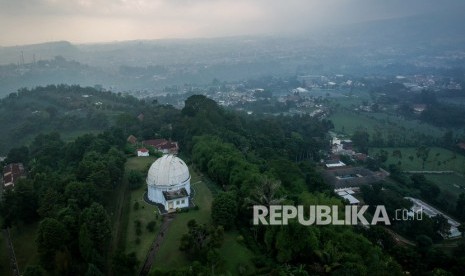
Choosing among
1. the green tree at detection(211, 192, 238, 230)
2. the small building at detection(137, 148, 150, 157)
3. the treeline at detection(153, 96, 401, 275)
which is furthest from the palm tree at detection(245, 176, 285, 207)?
the small building at detection(137, 148, 150, 157)

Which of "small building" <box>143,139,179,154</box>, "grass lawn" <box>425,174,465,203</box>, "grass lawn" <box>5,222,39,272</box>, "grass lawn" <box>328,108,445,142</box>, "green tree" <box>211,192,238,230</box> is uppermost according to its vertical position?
"green tree" <box>211,192,238,230</box>

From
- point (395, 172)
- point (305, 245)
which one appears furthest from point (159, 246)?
point (395, 172)

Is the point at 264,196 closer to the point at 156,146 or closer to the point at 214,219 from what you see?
the point at 214,219

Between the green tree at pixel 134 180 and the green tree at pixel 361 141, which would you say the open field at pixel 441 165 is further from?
the green tree at pixel 134 180

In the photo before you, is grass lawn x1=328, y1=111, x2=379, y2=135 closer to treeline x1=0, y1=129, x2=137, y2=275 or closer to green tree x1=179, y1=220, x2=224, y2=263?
treeline x1=0, y1=129, x2=137, y2=275

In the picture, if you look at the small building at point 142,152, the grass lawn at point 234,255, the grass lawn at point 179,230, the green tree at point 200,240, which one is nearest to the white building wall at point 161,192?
the grass lawn at point 179,230

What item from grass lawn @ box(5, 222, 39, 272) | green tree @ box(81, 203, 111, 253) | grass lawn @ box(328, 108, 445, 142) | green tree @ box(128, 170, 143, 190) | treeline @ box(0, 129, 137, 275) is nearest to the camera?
treeline @ box(0, 129, 137, 275)
